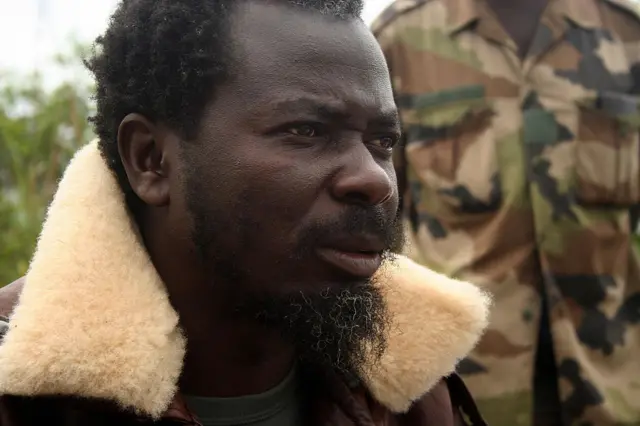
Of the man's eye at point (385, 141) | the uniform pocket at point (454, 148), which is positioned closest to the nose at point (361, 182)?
the man's eye at point (385, 141)

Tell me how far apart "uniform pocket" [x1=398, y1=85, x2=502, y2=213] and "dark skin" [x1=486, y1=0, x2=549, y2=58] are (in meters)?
0.21

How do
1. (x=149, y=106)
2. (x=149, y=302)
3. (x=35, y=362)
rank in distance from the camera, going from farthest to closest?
1. (x=149, y=106)
2. (x=149, y=302)
3. (x=35, y=362)

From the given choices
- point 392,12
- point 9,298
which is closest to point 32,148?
point 392,12

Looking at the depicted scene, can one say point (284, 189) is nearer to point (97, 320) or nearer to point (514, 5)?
point (97, 320)

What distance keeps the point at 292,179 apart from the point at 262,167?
0.20ft

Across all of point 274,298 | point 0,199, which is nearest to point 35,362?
point 274,298

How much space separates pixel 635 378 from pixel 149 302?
5.82 ft

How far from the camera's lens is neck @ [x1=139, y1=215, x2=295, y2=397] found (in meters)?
1.76

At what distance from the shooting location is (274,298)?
1.68 meters

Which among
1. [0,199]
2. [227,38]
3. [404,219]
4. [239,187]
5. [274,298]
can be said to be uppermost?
[227,38]

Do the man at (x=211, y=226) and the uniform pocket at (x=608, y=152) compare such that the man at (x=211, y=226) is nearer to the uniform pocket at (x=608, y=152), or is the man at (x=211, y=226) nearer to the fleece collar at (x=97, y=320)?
the fleece collar at (x=97, y=320)

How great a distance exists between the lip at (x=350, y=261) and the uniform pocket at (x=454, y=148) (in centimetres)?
118

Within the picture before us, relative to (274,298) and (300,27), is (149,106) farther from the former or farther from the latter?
(274,298)

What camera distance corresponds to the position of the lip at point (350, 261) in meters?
1.65
